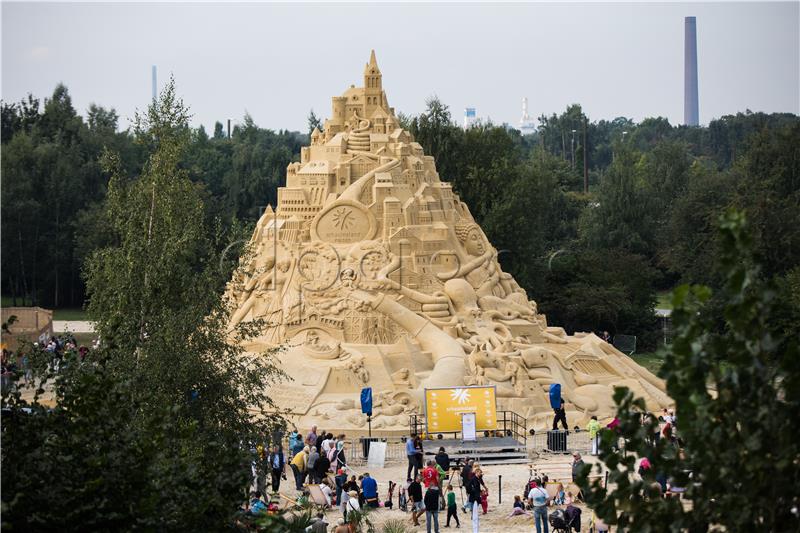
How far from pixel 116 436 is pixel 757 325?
6.45m

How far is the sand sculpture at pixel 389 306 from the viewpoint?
28125mm

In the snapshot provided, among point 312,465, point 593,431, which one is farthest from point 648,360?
point 312,465

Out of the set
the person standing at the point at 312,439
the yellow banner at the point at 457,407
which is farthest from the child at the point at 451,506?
the yellow banner at the point at 457,407

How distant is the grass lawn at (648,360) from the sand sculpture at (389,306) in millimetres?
5671

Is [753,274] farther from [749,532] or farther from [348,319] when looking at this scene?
[348,319]

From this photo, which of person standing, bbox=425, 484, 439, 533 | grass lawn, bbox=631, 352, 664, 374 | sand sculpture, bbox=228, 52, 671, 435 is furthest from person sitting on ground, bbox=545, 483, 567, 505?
grass lawn, bbox=631, 352, 664, 374

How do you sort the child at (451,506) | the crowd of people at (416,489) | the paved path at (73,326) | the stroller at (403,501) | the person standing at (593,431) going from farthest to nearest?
1. the paved path at (73,326)
2. the person standing at (593,431)
3. the stroller at (403,501)
4. the child at (451,506)
5. the crowd of people at (416,489)

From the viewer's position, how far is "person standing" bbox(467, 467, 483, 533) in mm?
19891

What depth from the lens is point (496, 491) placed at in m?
23.3

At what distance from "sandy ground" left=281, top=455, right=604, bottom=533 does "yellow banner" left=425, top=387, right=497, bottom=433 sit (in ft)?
3.14

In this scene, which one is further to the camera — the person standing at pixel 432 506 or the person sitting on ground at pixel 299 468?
the person sitting on ground at pixel 299 468

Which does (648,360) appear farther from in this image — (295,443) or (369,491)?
(369,491)

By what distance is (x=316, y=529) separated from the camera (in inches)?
669

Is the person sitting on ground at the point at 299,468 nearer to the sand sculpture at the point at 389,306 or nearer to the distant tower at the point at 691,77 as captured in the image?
the sand sculpture at the point at 389,306
